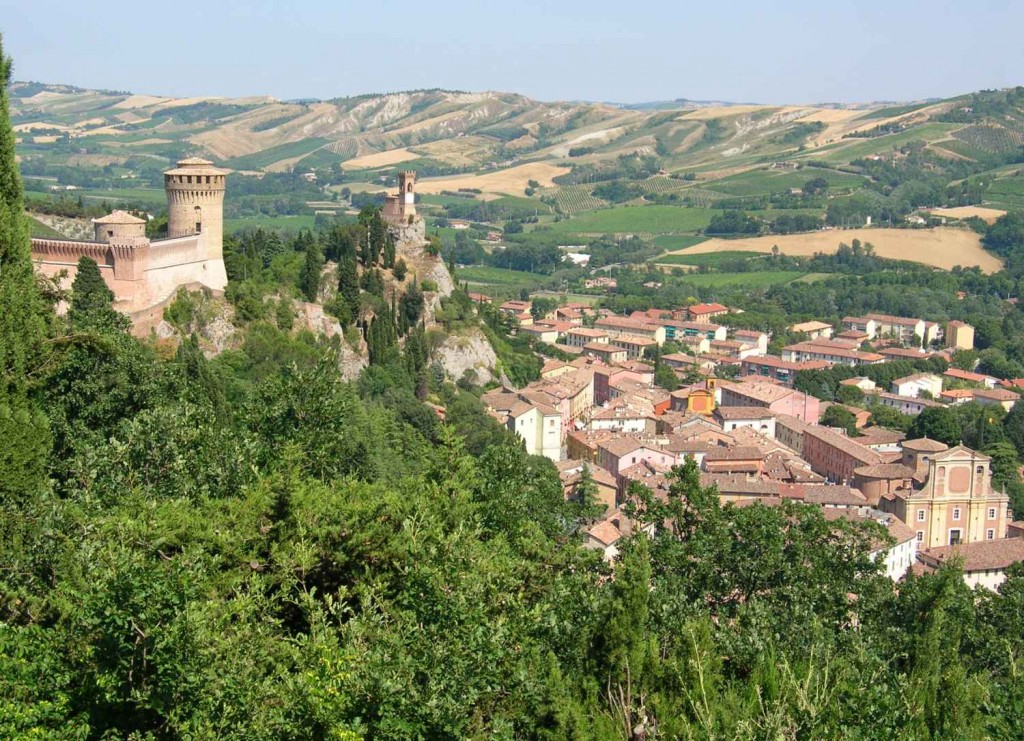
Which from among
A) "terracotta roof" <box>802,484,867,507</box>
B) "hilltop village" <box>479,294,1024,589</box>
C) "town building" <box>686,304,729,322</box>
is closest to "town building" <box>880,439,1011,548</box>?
"hilltop village" <box>479,294,1024,589</box>

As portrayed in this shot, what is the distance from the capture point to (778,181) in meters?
157

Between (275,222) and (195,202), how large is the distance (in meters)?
90.3

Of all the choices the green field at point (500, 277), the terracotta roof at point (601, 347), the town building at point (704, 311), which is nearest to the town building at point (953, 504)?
the terracotta roof at point (601, 347)

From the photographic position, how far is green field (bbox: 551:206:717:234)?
13875cm

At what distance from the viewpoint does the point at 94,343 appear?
1862 cm

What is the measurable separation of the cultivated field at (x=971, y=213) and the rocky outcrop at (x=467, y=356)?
9037 cm

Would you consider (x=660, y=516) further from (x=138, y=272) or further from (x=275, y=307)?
(x=275, y=307)

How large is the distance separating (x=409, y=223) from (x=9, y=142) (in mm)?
37372

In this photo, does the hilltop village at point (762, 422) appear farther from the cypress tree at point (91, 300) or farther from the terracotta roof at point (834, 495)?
the cypress tree at point (91, 300)

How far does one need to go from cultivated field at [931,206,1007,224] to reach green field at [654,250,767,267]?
82.1 ft

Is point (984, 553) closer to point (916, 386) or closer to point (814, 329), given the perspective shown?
point (916, 386)

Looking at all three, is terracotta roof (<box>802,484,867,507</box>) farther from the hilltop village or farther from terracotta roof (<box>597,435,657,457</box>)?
terracotta roof (<box>597,435,657,457</box>)

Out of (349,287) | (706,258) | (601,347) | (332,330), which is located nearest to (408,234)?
(349,287)

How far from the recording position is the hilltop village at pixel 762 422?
4050 centimetres
